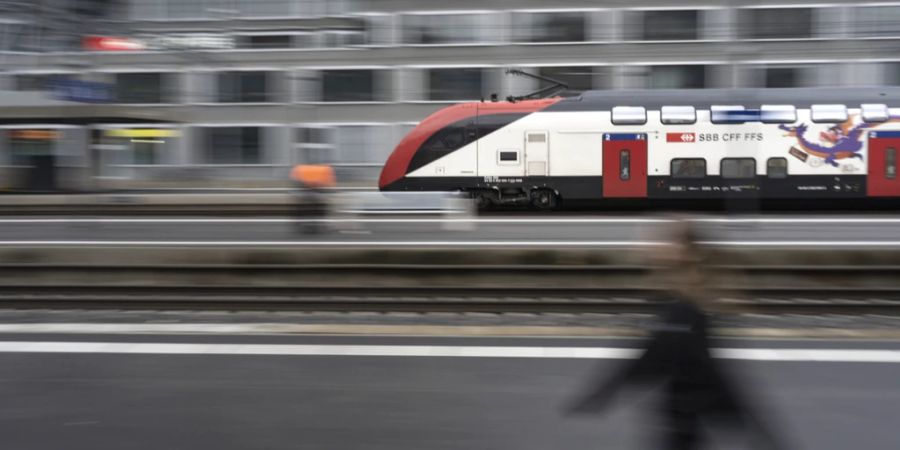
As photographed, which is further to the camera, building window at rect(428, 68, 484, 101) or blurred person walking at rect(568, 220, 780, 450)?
building window at rect(428, 68, 484, 101)

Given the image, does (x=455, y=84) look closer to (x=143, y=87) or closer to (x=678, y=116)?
(x=143, y=87)

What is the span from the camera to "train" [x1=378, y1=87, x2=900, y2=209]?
1919cm

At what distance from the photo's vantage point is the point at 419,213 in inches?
627

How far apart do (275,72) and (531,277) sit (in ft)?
107

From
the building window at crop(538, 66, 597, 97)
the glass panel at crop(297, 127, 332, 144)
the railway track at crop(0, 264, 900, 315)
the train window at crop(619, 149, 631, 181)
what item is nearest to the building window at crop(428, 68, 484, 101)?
the building window at crop(538, 66, 597, 97)

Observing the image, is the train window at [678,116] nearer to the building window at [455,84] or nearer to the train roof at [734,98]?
the train roof at [734,98]

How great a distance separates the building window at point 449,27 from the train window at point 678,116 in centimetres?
1995

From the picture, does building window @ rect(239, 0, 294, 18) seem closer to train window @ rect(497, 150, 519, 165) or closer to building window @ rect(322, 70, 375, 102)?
building window @ rect(322, 70, 375, 102)

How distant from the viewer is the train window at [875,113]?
18.9 meters

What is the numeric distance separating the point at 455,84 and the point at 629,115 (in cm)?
1953

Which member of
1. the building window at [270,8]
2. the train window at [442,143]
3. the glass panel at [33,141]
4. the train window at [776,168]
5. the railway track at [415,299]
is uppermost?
the building window at [270,8]

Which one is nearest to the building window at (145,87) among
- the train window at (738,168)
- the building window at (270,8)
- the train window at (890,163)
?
the building window at (270,8)

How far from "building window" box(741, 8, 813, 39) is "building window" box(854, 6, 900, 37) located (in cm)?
210

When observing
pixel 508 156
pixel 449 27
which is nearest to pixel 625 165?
pixel 508 156
